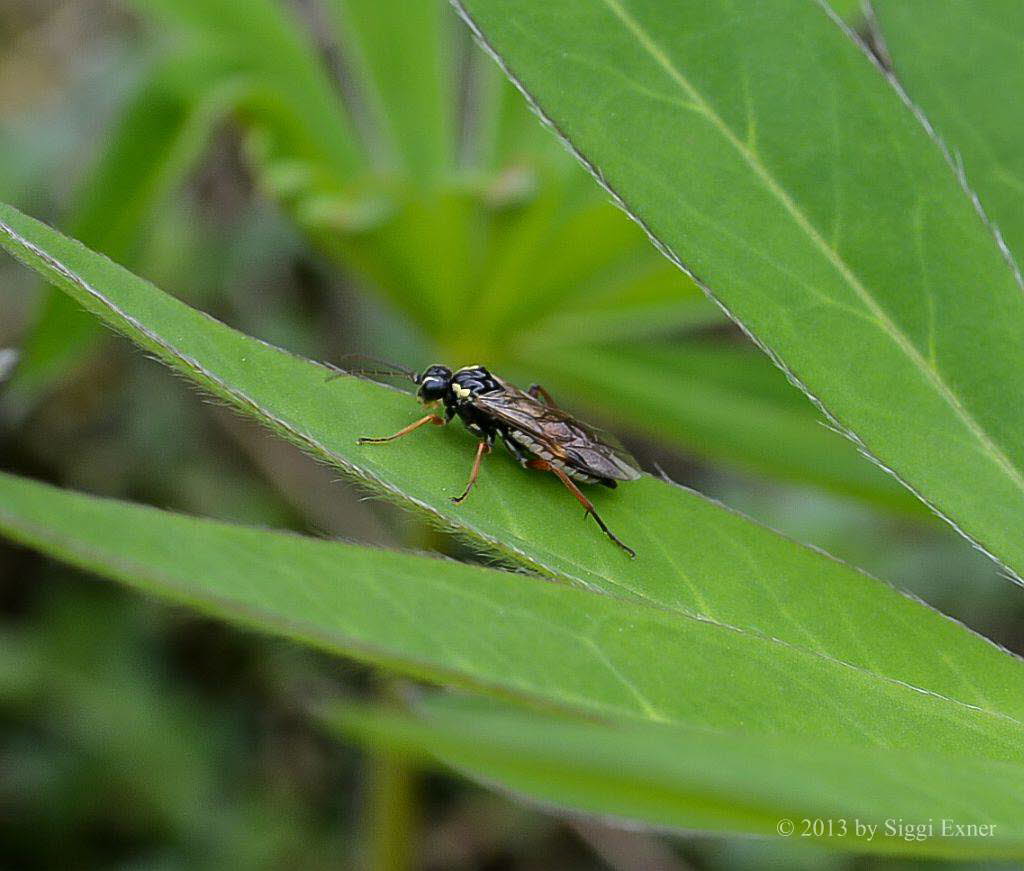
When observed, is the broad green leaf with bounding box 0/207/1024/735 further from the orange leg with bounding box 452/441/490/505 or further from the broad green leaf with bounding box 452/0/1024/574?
the broad green leaf with bounding box 452/0/1024/574

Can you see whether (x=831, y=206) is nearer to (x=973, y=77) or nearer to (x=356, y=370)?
(x=973, y=77)

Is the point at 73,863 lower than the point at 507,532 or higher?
lower

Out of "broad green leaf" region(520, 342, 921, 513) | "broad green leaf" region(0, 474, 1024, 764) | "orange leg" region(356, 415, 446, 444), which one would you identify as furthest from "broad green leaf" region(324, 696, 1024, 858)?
"broad green leaf" region(520, 342, 921, 513)

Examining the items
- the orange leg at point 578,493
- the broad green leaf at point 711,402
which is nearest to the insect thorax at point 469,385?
the orange leg at point 578,493

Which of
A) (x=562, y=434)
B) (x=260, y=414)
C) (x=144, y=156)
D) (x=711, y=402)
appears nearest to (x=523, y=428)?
(x=562, y=434)

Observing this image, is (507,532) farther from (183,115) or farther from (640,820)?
(183,115)

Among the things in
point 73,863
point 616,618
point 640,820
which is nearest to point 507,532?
point 616,618
